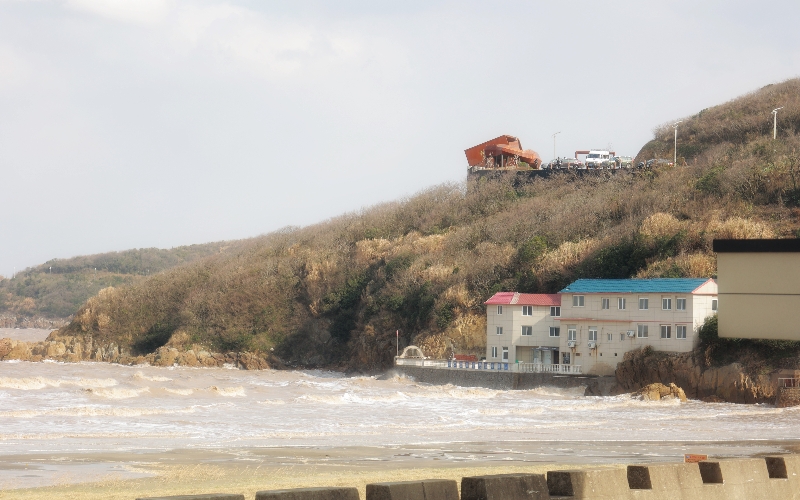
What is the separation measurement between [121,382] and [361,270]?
2727cm

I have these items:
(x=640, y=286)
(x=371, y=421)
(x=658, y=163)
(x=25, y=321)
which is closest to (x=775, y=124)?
(x=658, y=163)

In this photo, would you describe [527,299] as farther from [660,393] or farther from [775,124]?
[775,124]

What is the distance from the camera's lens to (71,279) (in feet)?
548

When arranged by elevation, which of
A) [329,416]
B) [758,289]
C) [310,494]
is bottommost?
[329,416]

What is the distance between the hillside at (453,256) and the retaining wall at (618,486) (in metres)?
42.2

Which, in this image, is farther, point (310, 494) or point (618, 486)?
point (618, 486)

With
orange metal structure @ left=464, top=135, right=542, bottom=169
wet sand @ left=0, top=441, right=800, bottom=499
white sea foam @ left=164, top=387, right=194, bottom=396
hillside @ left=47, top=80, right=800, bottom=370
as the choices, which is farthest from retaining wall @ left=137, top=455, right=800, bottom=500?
orange metal structure @ left=464, top=135, right=542, bottom=169

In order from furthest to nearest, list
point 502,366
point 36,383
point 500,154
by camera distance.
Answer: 1. point 500,154
2. point 502,366
3. point 36,383

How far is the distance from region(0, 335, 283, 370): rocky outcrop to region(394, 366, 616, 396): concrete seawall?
18899 millimetres

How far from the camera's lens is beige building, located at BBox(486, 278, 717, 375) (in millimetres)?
43844

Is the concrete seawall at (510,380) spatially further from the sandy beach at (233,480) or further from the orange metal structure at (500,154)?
the orange metal structure at (500,154)

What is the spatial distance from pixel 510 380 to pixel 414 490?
41.5 m

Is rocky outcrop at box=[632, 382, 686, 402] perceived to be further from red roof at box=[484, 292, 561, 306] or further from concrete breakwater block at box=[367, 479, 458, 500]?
concrete breakwater block at box=[367, 479, 458, 500]

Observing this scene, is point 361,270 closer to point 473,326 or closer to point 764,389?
point 473,326
